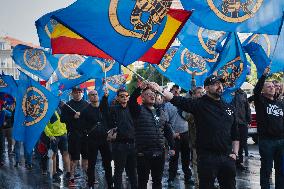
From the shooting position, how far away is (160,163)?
22.7 ft

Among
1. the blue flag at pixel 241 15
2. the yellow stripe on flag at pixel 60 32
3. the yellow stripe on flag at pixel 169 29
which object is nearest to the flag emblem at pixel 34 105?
the yellow stripe on flag at pixel 60 32

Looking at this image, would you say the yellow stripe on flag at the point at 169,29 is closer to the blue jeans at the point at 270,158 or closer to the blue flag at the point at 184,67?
the blue jeans at the point at 270,158

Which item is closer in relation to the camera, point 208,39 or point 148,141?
point 148,141

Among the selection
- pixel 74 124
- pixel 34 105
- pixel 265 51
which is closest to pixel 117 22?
pixel 74 124

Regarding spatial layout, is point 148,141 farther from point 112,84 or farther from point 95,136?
point 112,84

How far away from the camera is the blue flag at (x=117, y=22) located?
6188 millimetres

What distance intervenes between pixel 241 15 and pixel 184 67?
319 centimetres

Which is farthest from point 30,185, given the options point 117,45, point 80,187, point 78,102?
point 117,45

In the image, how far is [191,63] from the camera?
404 inches

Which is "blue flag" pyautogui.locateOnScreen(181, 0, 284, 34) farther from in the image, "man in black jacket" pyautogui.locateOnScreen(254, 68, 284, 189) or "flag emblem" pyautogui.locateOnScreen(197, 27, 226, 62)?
"flag emblem" pyautogui.locateOnScreen(197, 27, 226, 62)

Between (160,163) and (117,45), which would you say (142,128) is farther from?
(117,45)

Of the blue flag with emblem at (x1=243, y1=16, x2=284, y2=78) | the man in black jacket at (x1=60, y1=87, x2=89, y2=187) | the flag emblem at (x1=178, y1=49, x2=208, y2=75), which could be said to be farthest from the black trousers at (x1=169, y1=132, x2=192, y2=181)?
the blue flag with emblem at (x1=243, y1=16, x2=284, y2=78)

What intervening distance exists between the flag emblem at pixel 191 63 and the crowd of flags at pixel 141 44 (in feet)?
0.07

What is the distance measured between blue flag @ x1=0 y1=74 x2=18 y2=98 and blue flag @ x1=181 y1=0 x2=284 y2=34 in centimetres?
664
